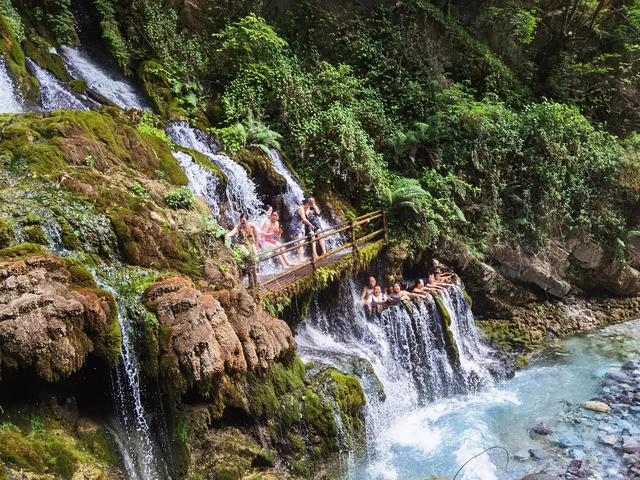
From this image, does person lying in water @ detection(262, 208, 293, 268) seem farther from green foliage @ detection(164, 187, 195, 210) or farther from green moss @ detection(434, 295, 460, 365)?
Answer: green moss @ detection(434, 295, 460, 365)

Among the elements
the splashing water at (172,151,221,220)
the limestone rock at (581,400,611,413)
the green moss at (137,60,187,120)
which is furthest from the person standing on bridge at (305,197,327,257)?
the limestone rock at (581,400,611,413)

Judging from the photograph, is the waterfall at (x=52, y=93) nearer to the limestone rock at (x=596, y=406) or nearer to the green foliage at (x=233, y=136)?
the green foliage at (x=233, y=136)

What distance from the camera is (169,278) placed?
6453 mm

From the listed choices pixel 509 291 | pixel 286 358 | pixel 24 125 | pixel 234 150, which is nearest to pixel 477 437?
pixel 286 358

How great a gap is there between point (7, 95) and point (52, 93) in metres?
1.25

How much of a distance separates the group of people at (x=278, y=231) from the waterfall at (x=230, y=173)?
32 centimetres

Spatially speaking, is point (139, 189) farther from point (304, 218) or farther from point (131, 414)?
point (304, 218)

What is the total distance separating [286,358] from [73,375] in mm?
3187

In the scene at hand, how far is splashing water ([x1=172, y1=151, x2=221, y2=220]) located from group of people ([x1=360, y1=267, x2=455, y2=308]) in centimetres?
383

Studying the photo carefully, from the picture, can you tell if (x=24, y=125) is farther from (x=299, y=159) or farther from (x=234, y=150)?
(x=299, y=159)

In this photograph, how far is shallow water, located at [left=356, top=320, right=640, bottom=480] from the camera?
8617 mm

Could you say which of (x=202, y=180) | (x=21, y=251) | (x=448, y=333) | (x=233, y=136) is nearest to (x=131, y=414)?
(x=21, y=251)

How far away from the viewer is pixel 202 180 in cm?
1062

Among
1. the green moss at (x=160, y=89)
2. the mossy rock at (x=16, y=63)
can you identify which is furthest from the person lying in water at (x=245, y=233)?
the mossy rock at (x=16, y=63)
